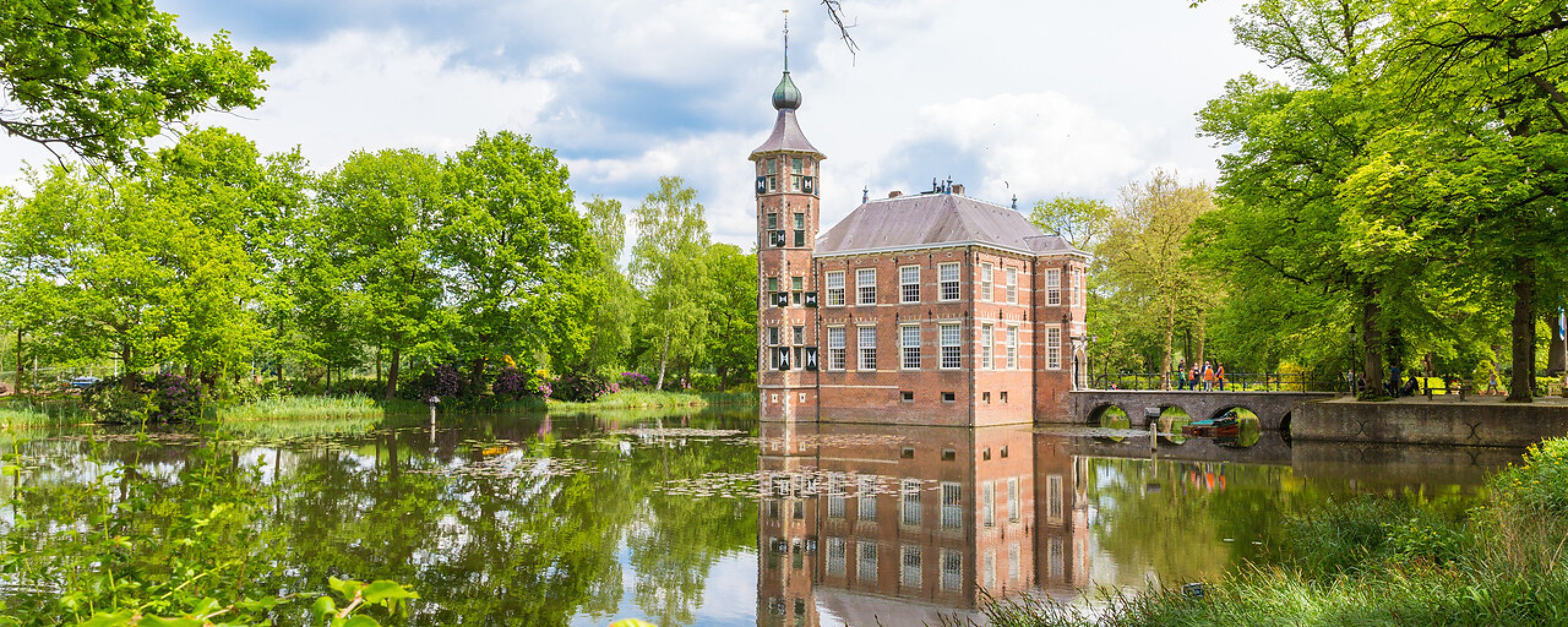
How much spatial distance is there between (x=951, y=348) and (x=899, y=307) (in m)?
2.39

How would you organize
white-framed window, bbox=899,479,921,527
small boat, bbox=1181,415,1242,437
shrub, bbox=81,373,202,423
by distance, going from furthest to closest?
small boat, bbox=1181,415,1242,437 → shrub, bbox=81,373,202,423 → white-framed window, bbox=899,479,921,527

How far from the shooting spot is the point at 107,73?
7539 mm

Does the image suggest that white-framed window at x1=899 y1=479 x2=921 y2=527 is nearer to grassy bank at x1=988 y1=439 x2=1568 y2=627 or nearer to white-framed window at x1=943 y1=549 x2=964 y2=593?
white-framed window at x1=943 y1=549 x2=964 y2=593

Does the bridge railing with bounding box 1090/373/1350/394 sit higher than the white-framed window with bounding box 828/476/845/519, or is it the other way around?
the bridge railing with bounding box 1090/373/1350/394

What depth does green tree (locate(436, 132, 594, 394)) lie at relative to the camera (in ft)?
112

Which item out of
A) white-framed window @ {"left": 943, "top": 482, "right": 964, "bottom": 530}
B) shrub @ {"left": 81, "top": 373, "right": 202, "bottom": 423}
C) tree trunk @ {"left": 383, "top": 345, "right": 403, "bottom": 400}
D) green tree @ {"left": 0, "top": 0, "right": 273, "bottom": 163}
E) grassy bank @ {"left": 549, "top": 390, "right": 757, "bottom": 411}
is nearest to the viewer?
green tree @ {"left": 0, "top": 0, "right": 273, "bottom": 163}

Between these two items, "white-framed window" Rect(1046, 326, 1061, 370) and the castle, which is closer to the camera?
the castle

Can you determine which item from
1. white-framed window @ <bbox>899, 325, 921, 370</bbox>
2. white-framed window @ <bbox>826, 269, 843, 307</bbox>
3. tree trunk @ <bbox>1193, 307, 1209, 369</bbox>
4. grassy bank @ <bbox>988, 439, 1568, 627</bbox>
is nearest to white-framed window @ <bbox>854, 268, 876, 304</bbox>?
white-framed window @ <bbox>826, 269, 843, 307</bbox>

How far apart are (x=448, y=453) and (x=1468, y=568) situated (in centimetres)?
1910

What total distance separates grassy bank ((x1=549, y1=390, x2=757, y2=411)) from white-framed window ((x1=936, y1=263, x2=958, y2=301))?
15.2m

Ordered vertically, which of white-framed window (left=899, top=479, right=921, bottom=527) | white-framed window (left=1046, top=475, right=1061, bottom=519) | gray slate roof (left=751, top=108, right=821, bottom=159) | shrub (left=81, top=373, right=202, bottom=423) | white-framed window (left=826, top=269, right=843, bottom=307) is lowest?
white-framed window (left=1046, top=475, right=1061, bottom=519)

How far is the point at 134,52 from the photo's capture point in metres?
7.38

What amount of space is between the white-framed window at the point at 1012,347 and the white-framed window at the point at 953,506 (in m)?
17.1

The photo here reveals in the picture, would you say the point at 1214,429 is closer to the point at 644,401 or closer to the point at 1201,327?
the point at 1201,327
